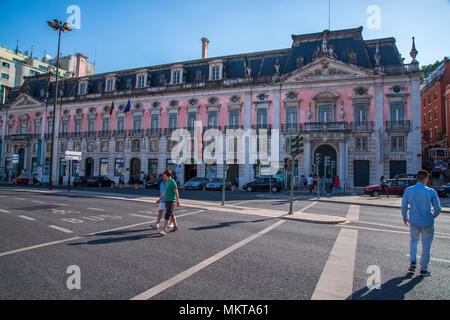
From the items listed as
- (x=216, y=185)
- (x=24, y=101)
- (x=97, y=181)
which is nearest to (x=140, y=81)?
(x=97, y=181)

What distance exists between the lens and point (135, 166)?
3978cm

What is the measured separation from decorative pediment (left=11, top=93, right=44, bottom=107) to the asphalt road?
155ft

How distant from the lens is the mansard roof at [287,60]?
31578 mm

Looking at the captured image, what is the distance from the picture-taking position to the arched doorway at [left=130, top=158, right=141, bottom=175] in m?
39.6

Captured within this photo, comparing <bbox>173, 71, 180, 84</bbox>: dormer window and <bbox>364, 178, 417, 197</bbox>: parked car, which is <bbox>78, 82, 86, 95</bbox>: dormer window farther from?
<bbox>364, 178, 417, 197</bbox>: parked car

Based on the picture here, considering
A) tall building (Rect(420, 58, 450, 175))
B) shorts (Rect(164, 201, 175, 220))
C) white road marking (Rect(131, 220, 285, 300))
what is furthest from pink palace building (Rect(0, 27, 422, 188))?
white road marking (Rect(131, 220, 285, 300))

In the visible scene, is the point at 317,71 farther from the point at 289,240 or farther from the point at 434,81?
the point at 289,240

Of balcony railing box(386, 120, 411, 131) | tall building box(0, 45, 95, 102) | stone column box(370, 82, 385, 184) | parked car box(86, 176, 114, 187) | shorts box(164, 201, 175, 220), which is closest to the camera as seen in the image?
shorts box(164, 201, 175, 220)

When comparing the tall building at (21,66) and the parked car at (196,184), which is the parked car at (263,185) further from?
the tall building at (21,66)

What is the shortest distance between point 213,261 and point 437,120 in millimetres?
47220

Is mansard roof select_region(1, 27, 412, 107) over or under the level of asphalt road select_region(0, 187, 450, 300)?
over

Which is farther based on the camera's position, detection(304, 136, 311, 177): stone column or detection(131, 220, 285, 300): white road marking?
detection(304, 136, 311, 177): stone column

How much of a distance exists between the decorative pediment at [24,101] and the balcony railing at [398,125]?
172 feet
